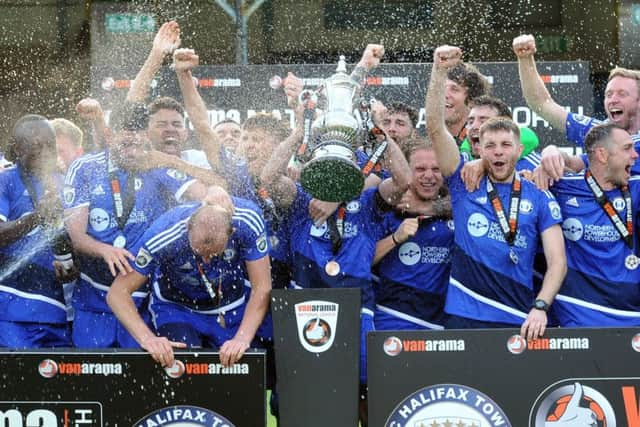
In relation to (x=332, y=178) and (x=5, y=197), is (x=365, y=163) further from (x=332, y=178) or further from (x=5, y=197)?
(x=5, y=197)

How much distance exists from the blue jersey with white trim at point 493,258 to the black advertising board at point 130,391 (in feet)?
3.40

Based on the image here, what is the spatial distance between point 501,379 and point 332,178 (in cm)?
112

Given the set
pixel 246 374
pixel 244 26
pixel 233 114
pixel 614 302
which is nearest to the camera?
pixel 246 374

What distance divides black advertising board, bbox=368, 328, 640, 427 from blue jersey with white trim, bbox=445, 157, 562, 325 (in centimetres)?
35

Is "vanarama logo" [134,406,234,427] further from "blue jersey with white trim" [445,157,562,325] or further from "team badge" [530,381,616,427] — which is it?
"team badge" [530,381,616,427]

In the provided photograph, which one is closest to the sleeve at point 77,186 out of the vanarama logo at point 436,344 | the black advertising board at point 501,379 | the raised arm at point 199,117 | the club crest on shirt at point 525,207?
the raised arm at point 199,117

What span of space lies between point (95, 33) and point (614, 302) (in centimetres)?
416

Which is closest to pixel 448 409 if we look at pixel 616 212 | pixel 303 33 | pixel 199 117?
pixel 616 212

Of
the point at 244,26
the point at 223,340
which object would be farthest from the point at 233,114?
the point at 223,340

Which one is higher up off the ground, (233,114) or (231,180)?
(233,114)

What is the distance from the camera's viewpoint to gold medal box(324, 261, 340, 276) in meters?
5.76

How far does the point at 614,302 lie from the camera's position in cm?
557

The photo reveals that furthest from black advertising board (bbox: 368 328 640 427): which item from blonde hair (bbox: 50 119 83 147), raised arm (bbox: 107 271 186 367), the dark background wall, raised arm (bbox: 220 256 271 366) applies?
the dark background wall

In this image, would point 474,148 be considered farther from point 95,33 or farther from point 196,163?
point 95,33
